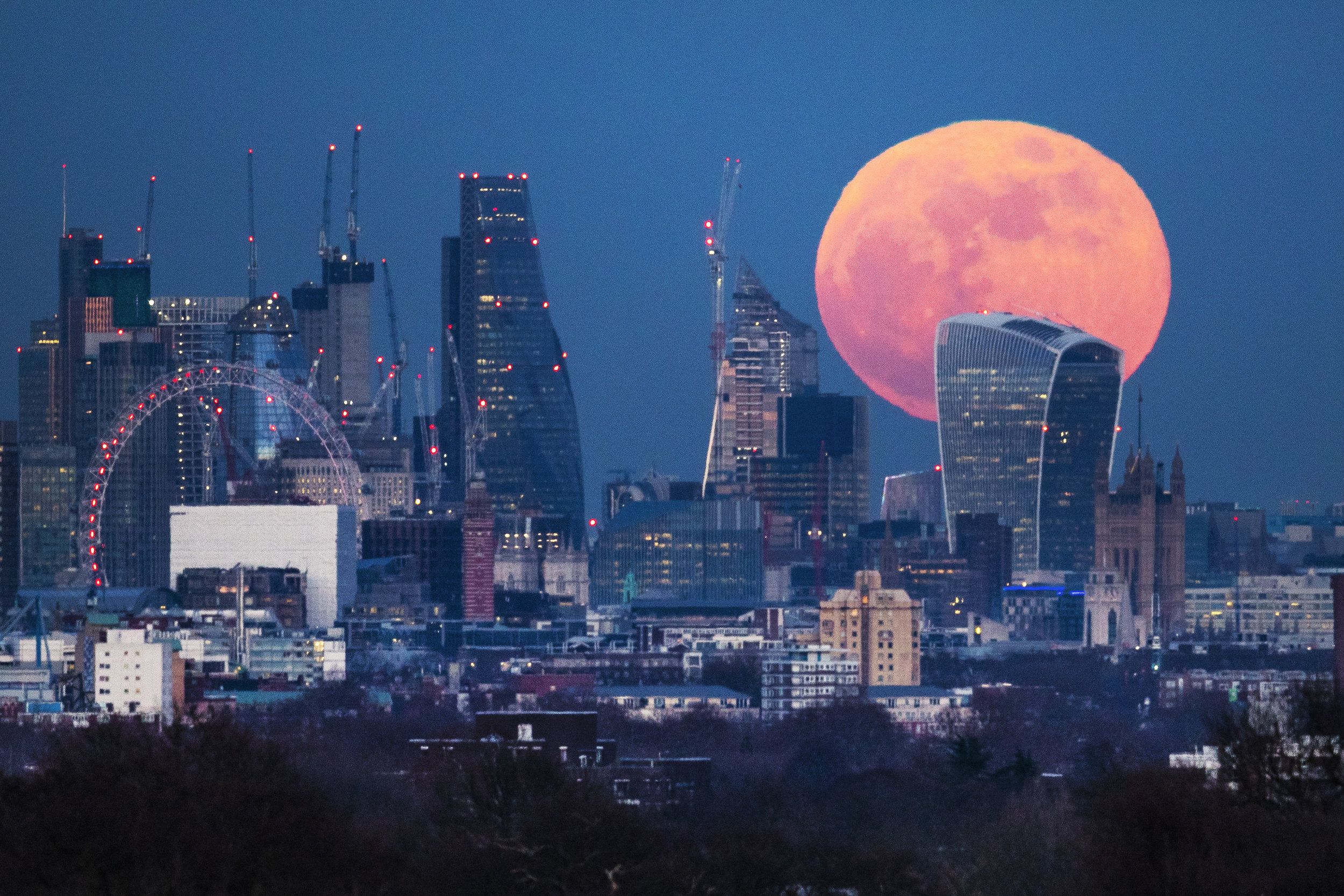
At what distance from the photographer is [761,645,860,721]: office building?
178 meters

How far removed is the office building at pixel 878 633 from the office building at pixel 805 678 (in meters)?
2.27

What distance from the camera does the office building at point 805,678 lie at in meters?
178

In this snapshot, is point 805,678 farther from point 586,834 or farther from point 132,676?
point 586,834

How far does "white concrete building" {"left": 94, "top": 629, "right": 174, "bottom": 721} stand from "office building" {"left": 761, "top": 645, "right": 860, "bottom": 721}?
105 ft

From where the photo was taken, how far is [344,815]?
7100 centimetres

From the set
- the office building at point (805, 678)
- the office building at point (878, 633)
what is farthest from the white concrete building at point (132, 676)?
the office building at point (878, 633)

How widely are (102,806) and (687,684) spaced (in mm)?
130467

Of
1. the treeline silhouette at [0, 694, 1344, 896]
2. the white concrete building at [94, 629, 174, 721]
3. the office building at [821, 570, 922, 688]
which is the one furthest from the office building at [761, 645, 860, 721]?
the treeline silhouette at [0, 694, 1344, 896]

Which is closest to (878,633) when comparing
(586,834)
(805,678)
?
(805,678)

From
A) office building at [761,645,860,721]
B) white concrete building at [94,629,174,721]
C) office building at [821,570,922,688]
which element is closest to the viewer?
white concrete building at [94,629,174,721]

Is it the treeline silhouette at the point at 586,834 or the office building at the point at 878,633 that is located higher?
the office building at the point at 878,633

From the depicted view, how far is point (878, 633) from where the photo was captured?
195 metres

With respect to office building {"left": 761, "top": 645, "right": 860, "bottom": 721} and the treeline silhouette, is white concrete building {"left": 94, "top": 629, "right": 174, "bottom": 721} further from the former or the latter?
the treeline silhouette

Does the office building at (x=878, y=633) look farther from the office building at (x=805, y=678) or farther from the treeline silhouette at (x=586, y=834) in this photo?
the treeline silhouette at (x=586, y=834)
